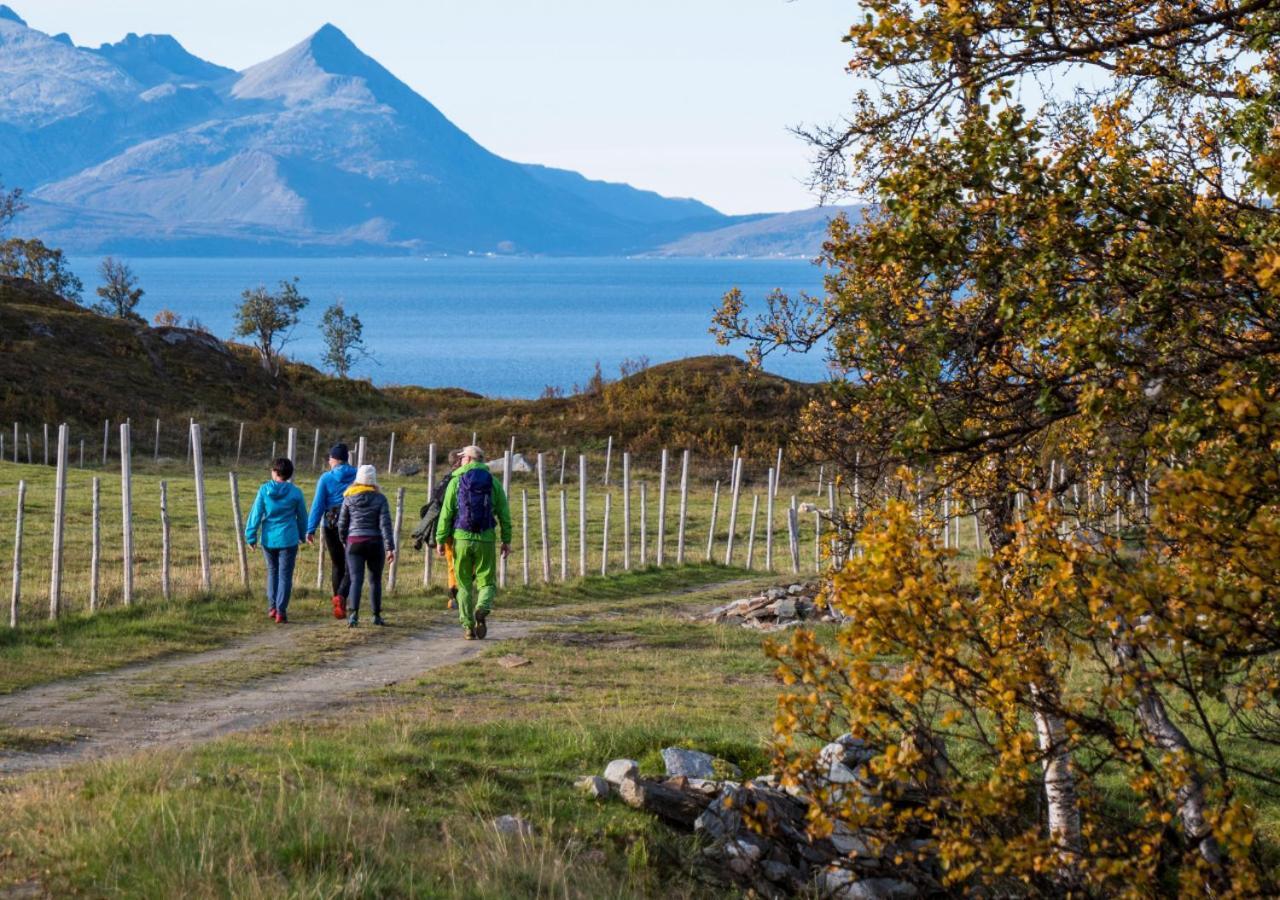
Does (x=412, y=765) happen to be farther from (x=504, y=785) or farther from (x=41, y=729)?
(x=41, y=729)

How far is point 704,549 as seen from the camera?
31562 mm

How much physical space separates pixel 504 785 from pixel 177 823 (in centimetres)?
258

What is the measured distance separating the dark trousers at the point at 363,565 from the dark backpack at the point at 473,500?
155 centimetres

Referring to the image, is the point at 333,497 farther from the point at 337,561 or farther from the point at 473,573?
the point at 473,573

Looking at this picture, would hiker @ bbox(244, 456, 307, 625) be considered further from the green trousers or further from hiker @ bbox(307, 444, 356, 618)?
the green trousers

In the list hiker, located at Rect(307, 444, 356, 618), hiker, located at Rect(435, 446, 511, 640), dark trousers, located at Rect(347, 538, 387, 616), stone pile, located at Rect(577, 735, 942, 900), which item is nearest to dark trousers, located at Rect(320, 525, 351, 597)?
hiker, located at Rect(307, 444, 356, 618)

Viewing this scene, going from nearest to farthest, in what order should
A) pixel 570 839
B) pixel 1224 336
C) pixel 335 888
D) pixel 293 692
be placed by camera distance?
pixel 335 888 → pixel 1224 336 → pixel 570 839 → pixel 293 692

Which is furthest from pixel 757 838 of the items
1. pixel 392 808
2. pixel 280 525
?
pixel 280 525

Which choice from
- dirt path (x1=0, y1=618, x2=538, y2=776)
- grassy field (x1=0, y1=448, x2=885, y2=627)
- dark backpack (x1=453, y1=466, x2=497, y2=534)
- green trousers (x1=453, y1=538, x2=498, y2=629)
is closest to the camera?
dirt path (x1=0, y1=618, x2=538, y2=776)

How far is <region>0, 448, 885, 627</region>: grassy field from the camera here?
21.3 meters

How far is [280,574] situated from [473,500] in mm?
Answer: 3151

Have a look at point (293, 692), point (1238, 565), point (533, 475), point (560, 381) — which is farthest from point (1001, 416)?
point (560, 381)

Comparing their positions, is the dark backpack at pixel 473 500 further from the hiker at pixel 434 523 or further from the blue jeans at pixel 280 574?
the blue jeans at pixel 280 574

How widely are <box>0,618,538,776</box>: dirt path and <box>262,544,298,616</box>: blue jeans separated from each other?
54 cm
